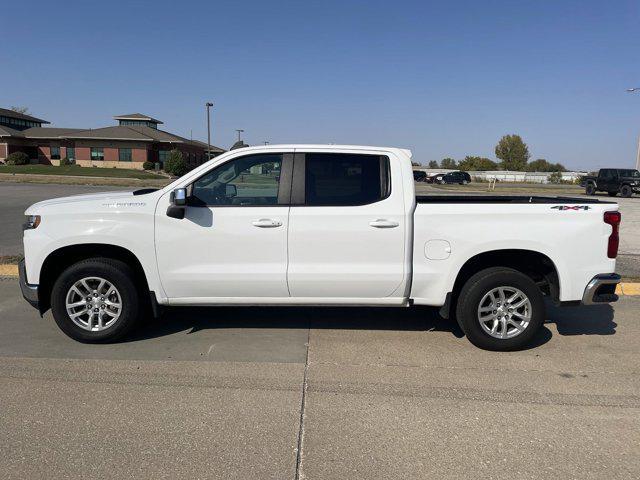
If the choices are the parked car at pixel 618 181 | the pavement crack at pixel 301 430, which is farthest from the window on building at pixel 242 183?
the parked car at pixel 618 181

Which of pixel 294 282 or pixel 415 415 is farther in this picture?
pixel 294 282

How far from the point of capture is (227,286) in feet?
15.2

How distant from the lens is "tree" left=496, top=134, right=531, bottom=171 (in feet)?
335

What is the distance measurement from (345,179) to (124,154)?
6055 cm

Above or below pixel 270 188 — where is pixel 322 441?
below

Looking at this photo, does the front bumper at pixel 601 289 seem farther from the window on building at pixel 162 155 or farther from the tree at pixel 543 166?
the tree at pixel 543 166

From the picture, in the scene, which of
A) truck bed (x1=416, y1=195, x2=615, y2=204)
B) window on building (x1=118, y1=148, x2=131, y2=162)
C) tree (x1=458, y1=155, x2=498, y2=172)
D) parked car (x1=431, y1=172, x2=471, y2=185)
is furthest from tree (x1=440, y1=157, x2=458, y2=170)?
truck bed (x1=416, y1=195, x2=615, y2=204)

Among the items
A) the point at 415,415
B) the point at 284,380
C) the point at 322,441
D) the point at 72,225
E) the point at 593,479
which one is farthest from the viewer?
the point at 72,225

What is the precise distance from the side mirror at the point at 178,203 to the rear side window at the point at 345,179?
111cm

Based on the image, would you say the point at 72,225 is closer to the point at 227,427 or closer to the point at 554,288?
the point at 227,427

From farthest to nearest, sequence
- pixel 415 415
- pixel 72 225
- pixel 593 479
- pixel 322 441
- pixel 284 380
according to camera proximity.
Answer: pixel 72 225, pixel 284 380, pixel 415 415, pixel 322 441, pixel 593 479

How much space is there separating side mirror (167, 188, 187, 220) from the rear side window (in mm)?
1114

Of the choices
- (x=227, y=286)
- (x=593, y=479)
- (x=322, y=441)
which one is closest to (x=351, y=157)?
(x=227, y=286)

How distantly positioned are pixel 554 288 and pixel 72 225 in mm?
4560
